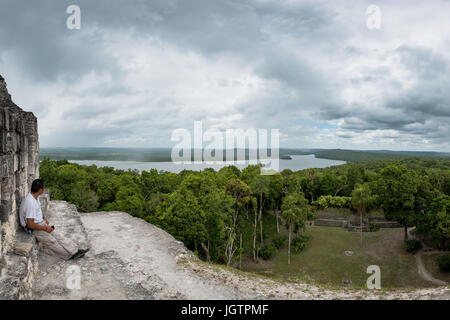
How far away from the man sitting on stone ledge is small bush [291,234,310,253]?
18.8 metres

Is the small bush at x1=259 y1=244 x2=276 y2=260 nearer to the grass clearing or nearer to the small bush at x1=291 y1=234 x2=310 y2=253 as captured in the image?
the grass clearing

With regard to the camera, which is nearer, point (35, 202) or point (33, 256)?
point (33, 256)

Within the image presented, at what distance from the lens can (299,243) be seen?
21.3m

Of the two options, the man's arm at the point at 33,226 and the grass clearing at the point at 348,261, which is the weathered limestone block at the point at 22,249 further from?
the grass clearing at the point at 348,261

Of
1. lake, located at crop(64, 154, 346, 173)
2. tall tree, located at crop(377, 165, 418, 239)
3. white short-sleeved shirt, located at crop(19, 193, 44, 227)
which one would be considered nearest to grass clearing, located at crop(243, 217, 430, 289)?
tall tree, located at crop(377, 165, 418, 239)

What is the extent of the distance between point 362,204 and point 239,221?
11042 millimetres

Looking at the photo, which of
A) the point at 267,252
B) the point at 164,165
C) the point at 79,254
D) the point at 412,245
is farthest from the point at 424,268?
the point at 164,165

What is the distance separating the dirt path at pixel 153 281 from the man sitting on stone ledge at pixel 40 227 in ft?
0.52

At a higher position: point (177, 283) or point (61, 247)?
point (61, 247)
